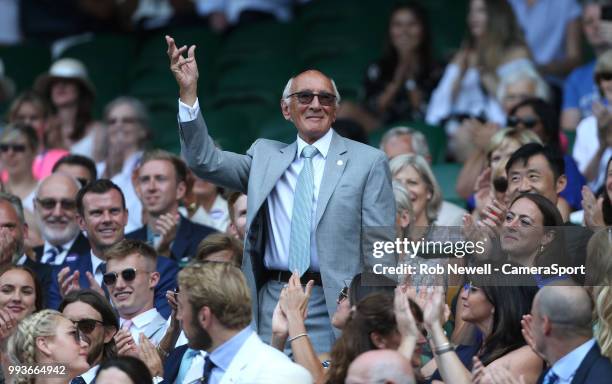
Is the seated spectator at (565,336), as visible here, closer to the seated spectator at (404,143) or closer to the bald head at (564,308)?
the bald head at (564,308)

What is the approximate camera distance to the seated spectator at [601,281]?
21.5 feet

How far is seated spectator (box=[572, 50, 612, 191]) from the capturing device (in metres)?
10.2

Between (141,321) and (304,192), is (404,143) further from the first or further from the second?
(304,192)

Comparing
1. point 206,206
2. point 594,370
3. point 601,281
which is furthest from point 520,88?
point 594,370

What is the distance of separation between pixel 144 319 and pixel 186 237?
1.39 metres

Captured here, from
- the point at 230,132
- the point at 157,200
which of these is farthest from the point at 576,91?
the point at 157,200

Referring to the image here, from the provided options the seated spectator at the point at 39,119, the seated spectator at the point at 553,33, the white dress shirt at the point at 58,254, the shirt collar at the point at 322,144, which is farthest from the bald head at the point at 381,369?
the seated spectator at the point at 553,33

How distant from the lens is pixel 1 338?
823cm

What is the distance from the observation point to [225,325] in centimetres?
655

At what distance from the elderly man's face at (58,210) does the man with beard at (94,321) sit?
2.01 m

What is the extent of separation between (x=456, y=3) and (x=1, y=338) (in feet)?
22.5

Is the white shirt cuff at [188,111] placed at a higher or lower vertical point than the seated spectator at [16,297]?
higher

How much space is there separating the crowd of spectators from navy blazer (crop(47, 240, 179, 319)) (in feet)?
0.05

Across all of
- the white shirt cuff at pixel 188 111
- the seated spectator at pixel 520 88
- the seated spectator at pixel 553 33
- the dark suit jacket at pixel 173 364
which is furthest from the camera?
the seated spectator at pixel 553 33
